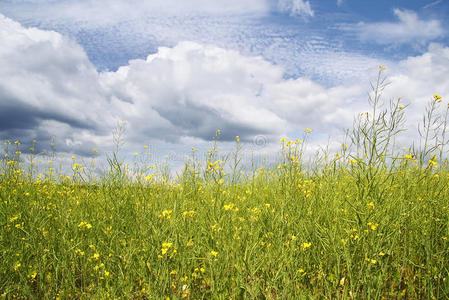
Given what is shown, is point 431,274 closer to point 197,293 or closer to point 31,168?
point 197,293

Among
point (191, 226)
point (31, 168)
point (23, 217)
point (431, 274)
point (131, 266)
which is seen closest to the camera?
point (431, 274)

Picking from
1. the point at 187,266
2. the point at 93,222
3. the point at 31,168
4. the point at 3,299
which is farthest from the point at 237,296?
the point at 31,168

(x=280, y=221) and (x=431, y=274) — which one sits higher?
(x=280, y=221)

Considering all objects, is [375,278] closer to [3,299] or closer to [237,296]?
[237,296]

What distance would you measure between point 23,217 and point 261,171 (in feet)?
13.5

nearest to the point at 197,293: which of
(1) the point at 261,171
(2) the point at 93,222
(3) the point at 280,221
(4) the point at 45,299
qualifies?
(3) the point at 280,221

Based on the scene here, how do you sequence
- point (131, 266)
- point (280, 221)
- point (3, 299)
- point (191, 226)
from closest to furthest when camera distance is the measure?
point (3, 299) < point (131, 266) < point (280, 221) < point (191, 226)

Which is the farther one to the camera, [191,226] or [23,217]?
[23,217]

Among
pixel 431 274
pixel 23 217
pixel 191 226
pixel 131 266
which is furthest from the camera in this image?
pixel 23 217

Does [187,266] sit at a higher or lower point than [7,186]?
lower

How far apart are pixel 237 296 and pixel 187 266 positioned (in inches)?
22.9

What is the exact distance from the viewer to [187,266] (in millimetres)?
2656

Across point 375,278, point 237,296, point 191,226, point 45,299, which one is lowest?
point 45,299

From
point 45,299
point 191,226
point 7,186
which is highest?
point 7,186
